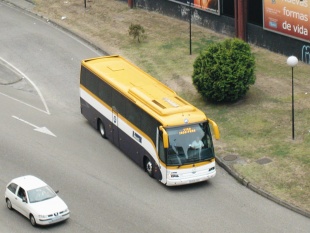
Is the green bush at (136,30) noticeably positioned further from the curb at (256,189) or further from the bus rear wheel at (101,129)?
the curb at (256,189)

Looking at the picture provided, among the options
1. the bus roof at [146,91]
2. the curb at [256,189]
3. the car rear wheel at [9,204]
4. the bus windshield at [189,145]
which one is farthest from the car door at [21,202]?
the curb at [256,189]

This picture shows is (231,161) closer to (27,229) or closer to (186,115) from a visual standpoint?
(186,115)

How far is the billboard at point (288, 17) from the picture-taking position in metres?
48.4

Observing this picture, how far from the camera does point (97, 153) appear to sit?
135 feet

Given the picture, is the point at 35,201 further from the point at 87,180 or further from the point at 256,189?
the point at 256,189

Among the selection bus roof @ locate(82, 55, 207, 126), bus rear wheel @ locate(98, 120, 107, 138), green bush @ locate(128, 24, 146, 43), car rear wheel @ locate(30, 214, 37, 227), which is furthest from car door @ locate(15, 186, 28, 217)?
green bush @ locate(128, 24, 146, 43)

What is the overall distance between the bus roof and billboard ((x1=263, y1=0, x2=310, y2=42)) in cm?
1047

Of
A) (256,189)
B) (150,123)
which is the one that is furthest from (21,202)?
(256,189)

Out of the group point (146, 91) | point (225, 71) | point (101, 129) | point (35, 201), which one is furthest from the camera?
point (225, 71)

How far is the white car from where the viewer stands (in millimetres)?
33406

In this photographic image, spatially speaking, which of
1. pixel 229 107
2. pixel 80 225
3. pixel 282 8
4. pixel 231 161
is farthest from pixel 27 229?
pixel 282 8

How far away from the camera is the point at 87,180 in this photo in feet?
125

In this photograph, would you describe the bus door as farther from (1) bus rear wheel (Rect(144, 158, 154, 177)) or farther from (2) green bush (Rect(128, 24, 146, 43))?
(2) green bush (Rect(128, 24, 146, 43))

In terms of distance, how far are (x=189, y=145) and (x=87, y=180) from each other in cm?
464
